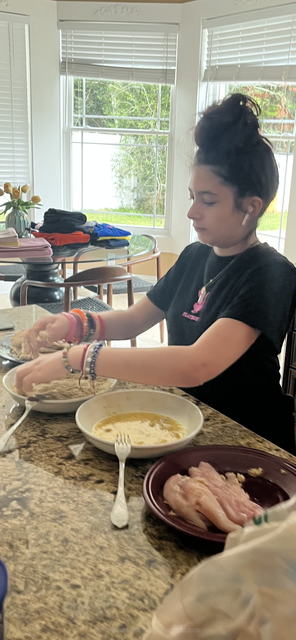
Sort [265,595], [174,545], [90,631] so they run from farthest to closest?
[174,545] < [90,631] < [265,595]

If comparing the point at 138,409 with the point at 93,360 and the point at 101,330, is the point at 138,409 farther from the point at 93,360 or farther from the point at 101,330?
the point at 101,330

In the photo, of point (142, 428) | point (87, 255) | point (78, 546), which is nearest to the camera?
point (78, 546)

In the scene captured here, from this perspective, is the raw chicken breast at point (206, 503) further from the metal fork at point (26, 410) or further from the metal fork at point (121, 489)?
the metal fork at point (26, 410)

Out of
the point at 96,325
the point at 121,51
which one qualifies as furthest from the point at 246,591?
the point at 121,51

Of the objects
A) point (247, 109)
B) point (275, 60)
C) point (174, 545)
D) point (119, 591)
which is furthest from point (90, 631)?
point (275, 60)

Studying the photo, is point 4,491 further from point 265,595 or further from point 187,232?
point 187,232

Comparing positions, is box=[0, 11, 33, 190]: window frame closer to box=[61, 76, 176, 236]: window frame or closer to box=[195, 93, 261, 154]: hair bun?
box=[61, 76, 176, 236]: window frame

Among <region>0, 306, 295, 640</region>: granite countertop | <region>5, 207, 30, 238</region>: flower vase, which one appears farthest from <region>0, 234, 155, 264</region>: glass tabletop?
<region>0, 306, 295, 640</region>: granite countertop

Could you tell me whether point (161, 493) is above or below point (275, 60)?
below

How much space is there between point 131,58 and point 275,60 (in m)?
1.33

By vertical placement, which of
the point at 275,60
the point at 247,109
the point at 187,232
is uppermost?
the point at 275,60

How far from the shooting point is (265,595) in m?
0.30

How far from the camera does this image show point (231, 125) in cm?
125

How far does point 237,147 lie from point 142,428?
68 cm
